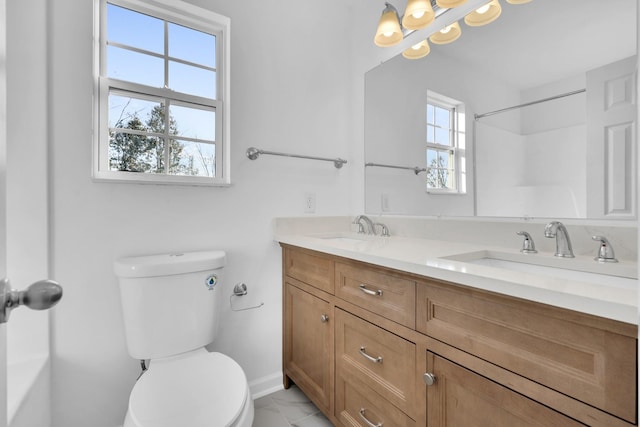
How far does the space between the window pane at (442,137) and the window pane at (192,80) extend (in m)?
1.18

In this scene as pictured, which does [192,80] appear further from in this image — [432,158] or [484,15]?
[484,15]

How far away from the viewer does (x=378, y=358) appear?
106 centimetres

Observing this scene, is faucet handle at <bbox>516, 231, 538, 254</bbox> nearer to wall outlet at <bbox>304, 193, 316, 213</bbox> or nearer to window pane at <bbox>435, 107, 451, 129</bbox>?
window pane at <bbox>435, 107, 451, 129</bbox>

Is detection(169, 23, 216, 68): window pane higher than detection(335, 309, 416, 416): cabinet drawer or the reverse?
higher

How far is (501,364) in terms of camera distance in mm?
709

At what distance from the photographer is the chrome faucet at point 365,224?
5.94ft

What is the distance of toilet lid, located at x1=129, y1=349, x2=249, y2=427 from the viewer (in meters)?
0.87

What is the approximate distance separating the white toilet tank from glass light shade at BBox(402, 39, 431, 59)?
147 centimetres

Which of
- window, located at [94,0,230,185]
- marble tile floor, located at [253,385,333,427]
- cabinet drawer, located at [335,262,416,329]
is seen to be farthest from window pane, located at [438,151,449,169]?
marble tile floor, located at [253,385,333,427]

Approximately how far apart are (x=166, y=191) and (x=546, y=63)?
167 cm

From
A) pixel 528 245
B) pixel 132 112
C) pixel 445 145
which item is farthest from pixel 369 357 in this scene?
pixel 132 112

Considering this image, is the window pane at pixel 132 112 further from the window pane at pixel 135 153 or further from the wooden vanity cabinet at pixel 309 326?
the wooden vanity cabinet at pixel 309 326

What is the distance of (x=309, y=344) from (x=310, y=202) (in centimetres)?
80

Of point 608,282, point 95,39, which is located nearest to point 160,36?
point 95,39
